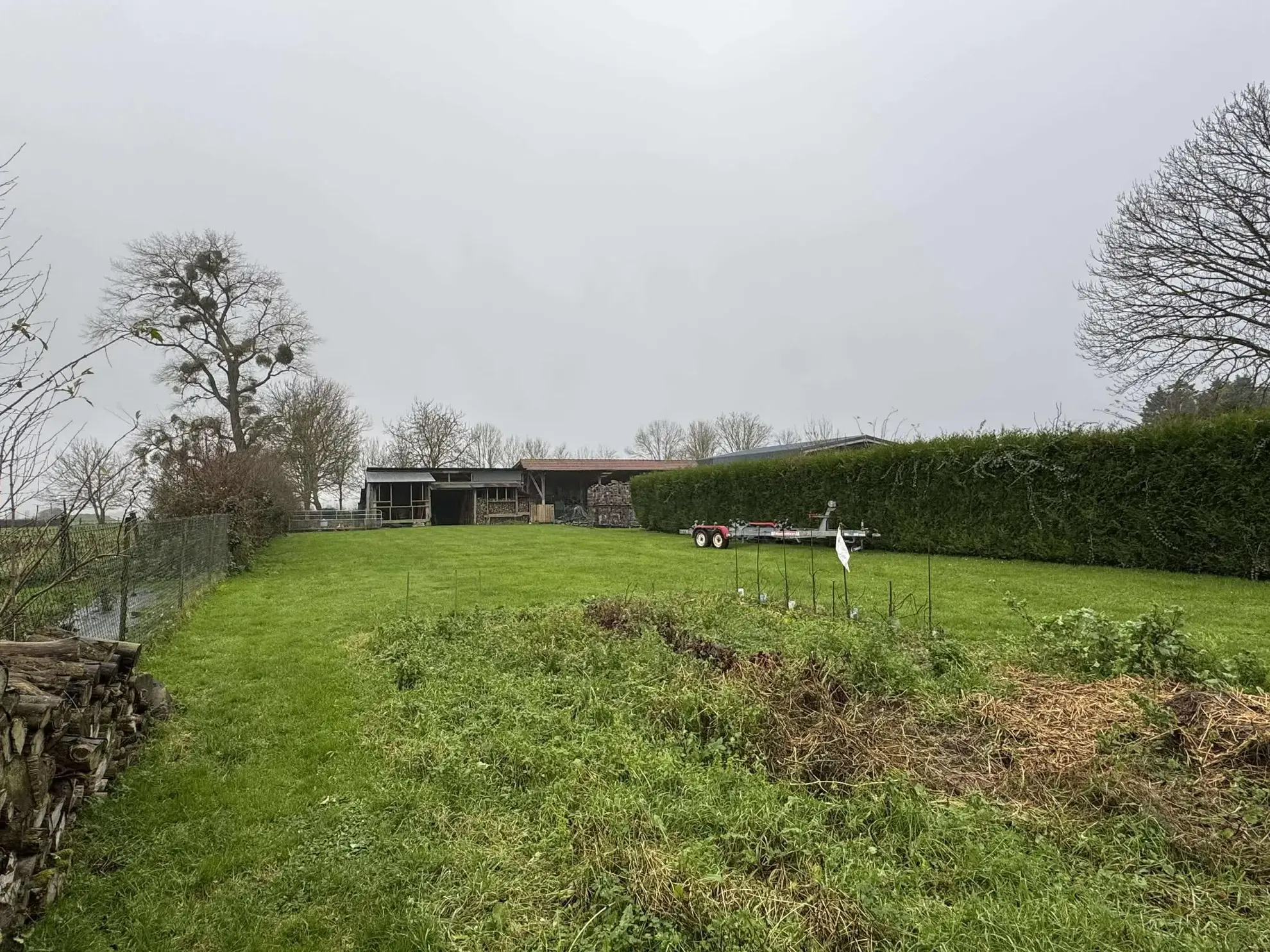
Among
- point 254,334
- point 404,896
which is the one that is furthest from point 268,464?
point 404,896

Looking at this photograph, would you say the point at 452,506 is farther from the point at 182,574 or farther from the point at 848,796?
the point at 848,796

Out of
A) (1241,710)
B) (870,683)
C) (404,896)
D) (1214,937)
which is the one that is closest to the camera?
(1214,937)

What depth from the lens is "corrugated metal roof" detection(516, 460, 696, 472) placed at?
1304 inches

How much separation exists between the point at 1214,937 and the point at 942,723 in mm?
1747

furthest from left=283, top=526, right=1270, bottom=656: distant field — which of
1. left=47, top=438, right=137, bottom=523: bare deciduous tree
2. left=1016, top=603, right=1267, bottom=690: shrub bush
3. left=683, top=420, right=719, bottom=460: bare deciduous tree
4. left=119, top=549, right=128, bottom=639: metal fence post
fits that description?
left=683, top=420, right=719, bottom=460: bare deciduous tree

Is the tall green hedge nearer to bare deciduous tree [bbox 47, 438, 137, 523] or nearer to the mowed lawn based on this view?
the mowed lawn

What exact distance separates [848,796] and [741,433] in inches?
1989

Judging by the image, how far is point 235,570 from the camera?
1224 cm

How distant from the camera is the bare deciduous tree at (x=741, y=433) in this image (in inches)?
2051

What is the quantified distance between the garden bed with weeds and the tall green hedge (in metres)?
6.34

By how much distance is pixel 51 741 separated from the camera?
2.69 metres

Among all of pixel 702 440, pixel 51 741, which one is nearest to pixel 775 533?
pixel 51 741

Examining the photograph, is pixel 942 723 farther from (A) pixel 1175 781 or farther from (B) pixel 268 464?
(B) pixel 268 464

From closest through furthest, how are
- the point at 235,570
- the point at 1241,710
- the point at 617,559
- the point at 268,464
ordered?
the point at 1241,710
the point at 235,570
the point at 617,559
the point at 268,464
